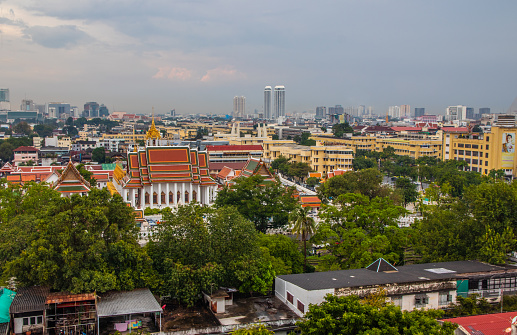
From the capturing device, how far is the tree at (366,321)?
17.6 metres

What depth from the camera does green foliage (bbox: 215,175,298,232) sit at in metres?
Answer: 38.7

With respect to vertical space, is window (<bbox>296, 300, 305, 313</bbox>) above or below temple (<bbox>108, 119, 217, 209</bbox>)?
below

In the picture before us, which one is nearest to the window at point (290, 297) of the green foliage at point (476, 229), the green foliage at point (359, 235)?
the green foliage at point (359, 235)

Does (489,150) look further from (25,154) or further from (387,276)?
(25,154)

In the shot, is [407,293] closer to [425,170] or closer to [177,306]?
[177,306]

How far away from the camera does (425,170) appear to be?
2781 inches

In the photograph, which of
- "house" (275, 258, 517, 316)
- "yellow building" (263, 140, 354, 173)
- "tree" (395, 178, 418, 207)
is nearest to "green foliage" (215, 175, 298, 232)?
"house" (275, 258, 517, 316)

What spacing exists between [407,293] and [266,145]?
7993 cm

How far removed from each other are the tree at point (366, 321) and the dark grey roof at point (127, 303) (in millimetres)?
6940

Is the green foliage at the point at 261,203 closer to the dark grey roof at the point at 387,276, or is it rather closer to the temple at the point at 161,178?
the temple at the point at 161,178

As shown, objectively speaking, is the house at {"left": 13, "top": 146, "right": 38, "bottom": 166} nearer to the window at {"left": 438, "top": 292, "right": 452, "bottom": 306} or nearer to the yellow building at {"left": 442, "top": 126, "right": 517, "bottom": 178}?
the yellow building at {"left": 442, "top": 126, "right": 517, "bottom": 178}

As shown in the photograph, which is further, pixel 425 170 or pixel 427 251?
pixel 425 170

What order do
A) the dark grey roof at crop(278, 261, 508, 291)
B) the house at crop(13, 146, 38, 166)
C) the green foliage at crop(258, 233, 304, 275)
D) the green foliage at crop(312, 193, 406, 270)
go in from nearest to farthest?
the dark grey roof at crop(278, 261, 508, 291) → the green foliage at crop(312, 193, 406, 270) → the green foliage at crop(258, 233, 304, 275) → the house at crop(13, 146, 38, 166)

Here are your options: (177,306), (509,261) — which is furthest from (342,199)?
(177,306)
